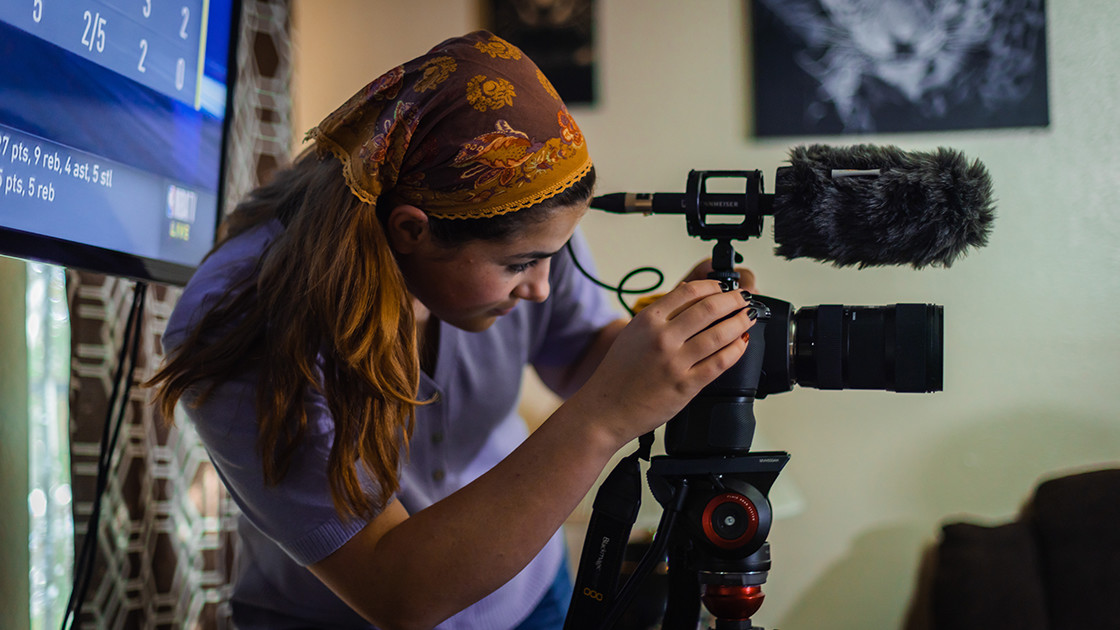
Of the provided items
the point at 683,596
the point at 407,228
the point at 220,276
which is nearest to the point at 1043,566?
the point at 683,596

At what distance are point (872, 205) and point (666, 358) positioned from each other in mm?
217

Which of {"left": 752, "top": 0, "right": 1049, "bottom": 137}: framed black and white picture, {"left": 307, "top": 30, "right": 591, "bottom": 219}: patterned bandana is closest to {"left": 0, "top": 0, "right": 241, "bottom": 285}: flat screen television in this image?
{"left": 307, "top": 30, "right": 591, "bottom": 219}: patterned bandana

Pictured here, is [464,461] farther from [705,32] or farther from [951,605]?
[705,32]

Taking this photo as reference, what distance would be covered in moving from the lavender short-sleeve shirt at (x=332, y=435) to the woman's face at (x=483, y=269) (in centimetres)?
11

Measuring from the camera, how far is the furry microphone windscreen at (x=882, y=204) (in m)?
0.66

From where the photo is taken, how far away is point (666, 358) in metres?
0.61

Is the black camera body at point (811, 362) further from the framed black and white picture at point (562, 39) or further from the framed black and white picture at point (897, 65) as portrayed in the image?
the framed black and white picture at point (562, 39)

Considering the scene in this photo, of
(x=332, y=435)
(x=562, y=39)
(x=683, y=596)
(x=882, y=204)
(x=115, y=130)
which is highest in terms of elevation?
(x=562, y=39)

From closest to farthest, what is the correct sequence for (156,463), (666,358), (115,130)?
1. (666,358)
2. (115,130)
3. (156,463)

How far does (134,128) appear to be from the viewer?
0.89 metres

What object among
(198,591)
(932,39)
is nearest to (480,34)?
(198,591)

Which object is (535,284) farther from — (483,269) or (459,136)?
(459,136)

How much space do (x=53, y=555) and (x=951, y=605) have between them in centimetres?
147

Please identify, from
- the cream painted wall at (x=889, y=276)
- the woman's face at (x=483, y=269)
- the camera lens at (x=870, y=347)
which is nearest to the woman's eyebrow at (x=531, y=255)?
the woman's face at (x=483, y=269)
